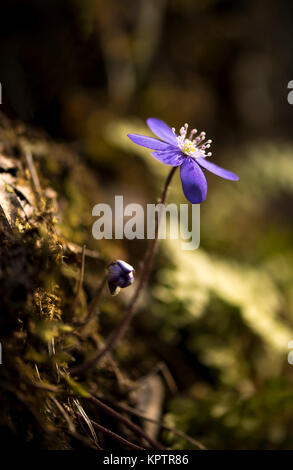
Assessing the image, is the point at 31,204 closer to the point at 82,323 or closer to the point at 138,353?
the point at 82,323

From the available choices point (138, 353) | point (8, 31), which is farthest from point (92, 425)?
point (8, 31)

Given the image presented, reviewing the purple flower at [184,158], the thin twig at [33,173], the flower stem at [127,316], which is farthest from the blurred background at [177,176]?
the purple flower at [184,158]

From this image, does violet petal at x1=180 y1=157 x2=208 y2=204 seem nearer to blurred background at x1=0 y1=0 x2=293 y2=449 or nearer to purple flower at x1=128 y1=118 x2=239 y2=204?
purple flower at x1=128 y1=118 x2=239 y2=204

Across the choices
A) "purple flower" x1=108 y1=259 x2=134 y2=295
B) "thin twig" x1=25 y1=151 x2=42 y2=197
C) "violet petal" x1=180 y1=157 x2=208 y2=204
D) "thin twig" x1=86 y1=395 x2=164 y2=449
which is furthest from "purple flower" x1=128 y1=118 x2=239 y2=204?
"thin twig" x1=86 y1=395 x2=164 y2=449

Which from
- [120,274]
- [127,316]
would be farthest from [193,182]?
[127,316]

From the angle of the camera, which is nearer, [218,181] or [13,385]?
[13,385]

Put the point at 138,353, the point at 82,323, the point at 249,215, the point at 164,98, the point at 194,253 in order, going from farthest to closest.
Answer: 1. the point at 249,215
2. the point at 164,98
3. the point at 194,253
4. the point at 138,353
5. the point at 82,323

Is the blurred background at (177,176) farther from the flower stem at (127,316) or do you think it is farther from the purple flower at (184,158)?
the purple flower at (184,158)
